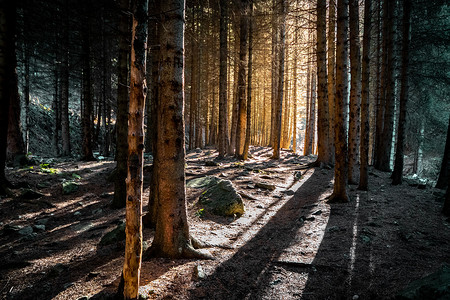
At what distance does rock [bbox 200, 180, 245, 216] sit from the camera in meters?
6.47

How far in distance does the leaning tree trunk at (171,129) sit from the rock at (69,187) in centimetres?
604

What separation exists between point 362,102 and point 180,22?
6600mm

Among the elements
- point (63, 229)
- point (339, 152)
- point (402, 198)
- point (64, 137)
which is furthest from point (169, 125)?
point (64, 137)

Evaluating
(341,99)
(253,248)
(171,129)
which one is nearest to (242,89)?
(341,99)

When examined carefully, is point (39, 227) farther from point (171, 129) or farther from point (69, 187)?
point (171, 129)

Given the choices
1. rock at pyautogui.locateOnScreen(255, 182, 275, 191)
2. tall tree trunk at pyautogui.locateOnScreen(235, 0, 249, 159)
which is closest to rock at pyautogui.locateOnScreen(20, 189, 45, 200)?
rock at pyautogui.locateOnScreen(255, 182, 275, 191)

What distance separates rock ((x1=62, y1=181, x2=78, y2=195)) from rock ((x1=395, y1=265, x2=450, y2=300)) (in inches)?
354

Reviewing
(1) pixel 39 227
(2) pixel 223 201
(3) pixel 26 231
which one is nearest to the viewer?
(3) pixel 26 231

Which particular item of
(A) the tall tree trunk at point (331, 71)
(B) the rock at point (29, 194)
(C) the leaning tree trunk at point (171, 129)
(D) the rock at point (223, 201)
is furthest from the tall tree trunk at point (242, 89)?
(C) the leaning tree trunk at point (171, 129)

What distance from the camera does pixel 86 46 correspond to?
11.8m

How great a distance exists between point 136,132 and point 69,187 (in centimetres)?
742

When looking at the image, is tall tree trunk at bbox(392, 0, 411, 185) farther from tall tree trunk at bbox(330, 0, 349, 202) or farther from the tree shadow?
the tree shadow

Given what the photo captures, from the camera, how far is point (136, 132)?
8.30 ft

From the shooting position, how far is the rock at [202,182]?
26.8ft
